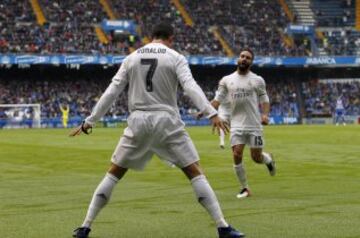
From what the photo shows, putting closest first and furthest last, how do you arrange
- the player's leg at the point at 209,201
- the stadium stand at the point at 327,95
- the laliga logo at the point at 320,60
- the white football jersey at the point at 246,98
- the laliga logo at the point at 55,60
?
the player's leg at the point at 209,201 → the white football jersey at the point at 246,98 → the laliga logo at the point at 55,60 → the laliga logo at the point at 320,60 → the stadium stand at the point at 327,95

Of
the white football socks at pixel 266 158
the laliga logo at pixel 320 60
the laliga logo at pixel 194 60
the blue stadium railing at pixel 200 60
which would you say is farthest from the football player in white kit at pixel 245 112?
the laliga logo at pixel 320 60

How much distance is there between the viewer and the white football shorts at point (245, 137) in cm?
1316

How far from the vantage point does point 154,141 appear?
27.6ft

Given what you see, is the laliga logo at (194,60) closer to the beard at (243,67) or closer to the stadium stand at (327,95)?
the stadium stand at (327,95)

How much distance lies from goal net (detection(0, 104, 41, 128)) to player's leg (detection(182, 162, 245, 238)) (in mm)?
48998

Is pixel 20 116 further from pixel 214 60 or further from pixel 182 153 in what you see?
pixel 182 153

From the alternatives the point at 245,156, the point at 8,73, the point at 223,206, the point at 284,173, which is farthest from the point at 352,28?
the point at 223,206

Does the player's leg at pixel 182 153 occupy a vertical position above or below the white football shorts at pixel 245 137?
above

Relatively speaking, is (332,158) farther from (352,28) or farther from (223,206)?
(352,28)

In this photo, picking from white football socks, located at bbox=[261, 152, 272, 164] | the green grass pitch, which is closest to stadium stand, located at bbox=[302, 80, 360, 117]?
the green grass pitch

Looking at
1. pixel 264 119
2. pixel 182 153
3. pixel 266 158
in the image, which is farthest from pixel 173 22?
pixel 182 153

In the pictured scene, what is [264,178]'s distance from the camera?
16406 millimetres

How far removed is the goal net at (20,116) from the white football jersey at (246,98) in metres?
44.3

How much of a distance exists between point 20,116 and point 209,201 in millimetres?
50695
